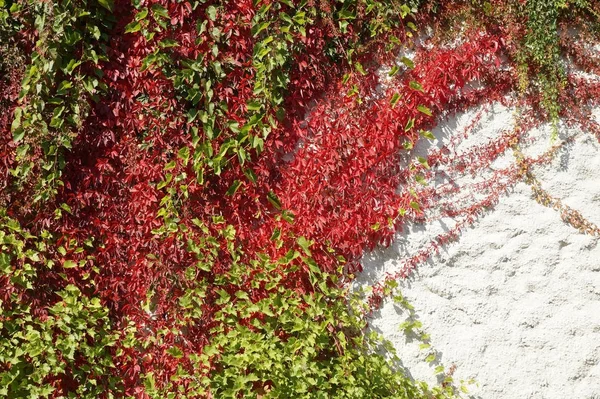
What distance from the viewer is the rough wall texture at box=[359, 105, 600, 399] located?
299cm

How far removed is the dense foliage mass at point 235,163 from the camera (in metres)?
2.83

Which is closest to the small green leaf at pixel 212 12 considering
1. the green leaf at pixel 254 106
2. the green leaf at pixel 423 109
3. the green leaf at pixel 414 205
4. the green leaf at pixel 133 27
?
the green leaf at pixel 133 27

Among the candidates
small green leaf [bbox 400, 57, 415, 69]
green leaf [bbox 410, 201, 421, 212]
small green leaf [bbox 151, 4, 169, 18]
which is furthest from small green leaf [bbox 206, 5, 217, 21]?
green leaf [bbox 410, 201, 421, 212]

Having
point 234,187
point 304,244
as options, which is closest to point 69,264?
point 234,187

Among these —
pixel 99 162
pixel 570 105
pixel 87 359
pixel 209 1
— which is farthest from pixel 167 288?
pixel 570 105

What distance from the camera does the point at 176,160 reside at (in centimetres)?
294

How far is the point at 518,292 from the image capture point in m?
3.00

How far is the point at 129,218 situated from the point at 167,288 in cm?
36

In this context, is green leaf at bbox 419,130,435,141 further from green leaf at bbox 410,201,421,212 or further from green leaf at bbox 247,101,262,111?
green leaf at bbox 247,101,262,111

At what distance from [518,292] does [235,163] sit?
1.44m

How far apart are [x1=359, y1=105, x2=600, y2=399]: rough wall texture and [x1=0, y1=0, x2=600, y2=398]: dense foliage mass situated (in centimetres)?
9

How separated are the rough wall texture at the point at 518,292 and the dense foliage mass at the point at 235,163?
0.09 m

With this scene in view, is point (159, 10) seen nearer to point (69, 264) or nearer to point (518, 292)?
point (69, 264)

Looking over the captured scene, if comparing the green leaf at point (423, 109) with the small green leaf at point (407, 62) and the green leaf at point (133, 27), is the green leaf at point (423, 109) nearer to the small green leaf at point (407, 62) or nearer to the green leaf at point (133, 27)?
the small green leaf at point (407, 62)
